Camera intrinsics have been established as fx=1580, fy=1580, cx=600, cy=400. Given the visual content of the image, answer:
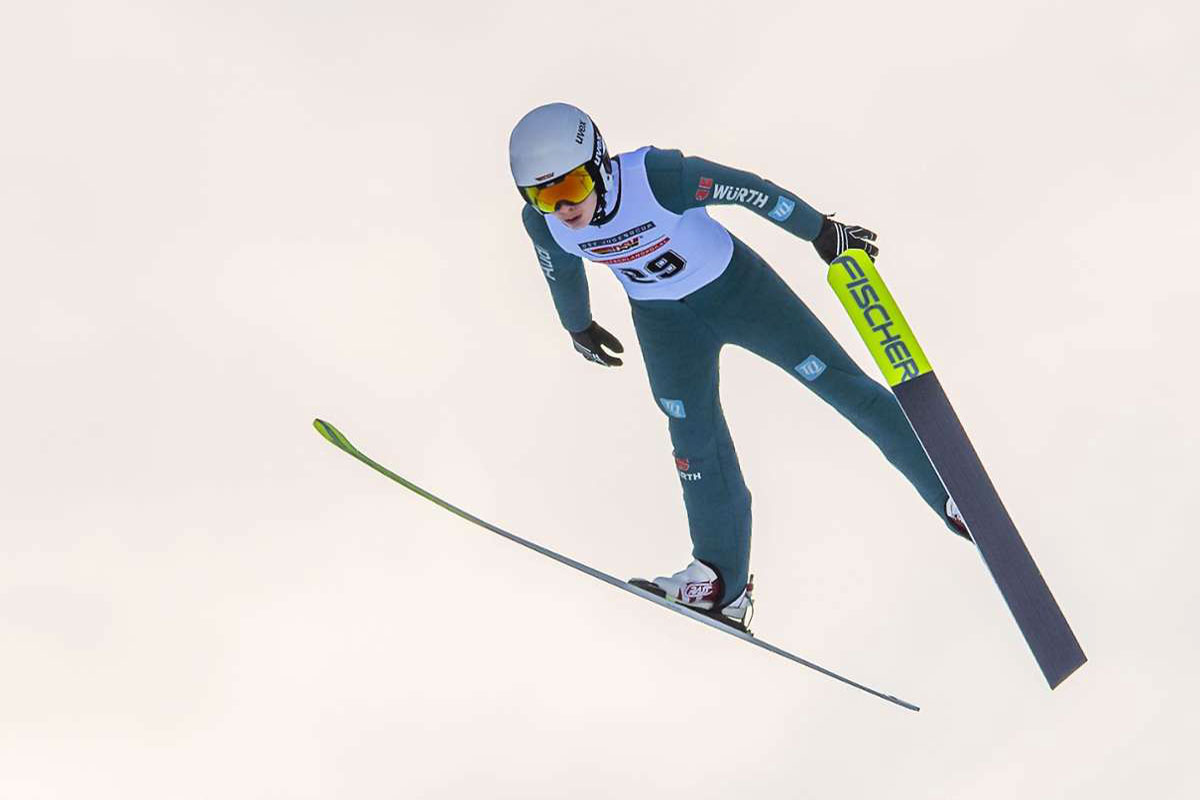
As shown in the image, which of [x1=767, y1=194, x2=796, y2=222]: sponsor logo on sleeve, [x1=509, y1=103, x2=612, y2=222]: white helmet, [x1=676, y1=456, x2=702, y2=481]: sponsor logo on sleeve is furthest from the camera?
[x1=676, y1=456, x2=702, y2=481]: sponsor logo on sleeve

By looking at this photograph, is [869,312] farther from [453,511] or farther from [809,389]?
[453,511]

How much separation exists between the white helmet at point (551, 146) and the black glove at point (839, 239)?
1023mm

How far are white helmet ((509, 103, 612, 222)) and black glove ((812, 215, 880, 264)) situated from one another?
40.3 inches

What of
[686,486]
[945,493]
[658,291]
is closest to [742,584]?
[686,486]

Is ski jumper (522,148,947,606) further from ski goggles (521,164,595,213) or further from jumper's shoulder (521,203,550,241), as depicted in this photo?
ski goggles (521,164,595,213)

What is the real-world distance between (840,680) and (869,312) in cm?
167

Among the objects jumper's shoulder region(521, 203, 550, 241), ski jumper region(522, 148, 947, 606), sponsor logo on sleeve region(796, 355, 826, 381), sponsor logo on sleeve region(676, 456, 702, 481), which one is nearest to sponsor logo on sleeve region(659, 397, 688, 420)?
ski jumper region(522, 148, 947, 606)

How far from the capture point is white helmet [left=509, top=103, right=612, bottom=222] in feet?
19.5

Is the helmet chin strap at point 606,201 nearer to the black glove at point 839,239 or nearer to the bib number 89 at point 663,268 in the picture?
the bib number 89 at point 663,268

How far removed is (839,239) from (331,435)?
7.47ft

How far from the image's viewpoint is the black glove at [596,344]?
7.02 metres

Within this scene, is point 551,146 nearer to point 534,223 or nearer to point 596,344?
point 534,223

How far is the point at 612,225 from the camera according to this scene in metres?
6.23

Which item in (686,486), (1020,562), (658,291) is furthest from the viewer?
(686,486)
